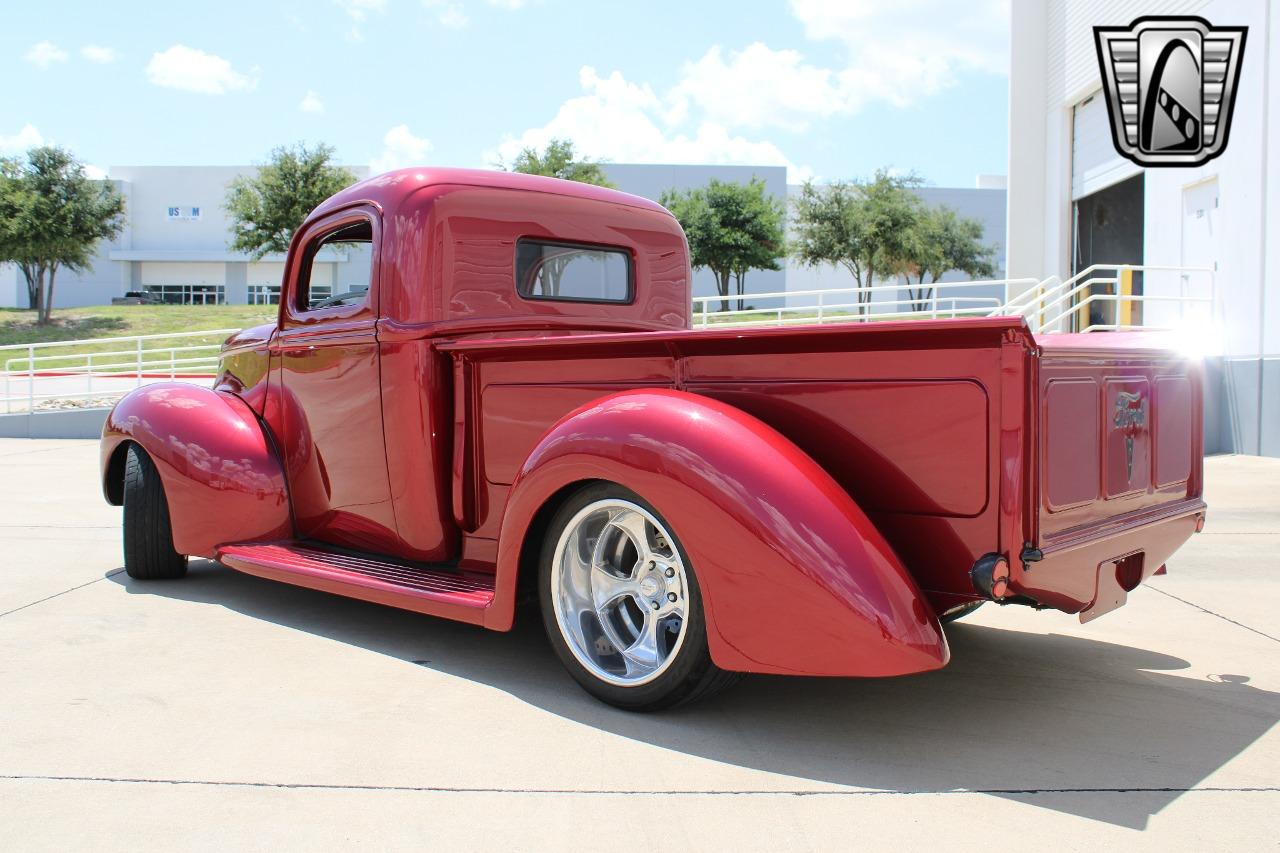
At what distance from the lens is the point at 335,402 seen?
472cm

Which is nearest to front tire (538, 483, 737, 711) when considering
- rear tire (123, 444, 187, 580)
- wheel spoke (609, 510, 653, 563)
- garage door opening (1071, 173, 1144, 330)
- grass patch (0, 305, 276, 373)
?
wheel spoke (609, 510, 653, 563)

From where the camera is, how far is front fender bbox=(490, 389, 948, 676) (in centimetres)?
286

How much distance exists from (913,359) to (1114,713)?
4.81 ft

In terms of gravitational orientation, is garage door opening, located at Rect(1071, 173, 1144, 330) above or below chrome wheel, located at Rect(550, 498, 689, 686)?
above

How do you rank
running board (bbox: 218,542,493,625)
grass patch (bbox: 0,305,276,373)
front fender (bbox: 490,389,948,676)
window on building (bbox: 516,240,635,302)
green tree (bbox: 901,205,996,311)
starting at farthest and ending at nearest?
green tree (bbox: 901,205,996,311)
grass patch (bbox: 0,305,276,373)
window on building (bbox: 516,240,635,302)
running board (bbox: 218,542,493,625)
front fender (bbox: 490,389,948,676)

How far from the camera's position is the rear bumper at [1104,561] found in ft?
9.93

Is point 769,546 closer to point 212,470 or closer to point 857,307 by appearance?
point 212,470

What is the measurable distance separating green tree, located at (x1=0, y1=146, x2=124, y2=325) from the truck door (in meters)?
41.0

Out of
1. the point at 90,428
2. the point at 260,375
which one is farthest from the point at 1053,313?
the point at 260,375

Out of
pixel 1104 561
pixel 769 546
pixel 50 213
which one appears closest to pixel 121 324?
pixel 50 213

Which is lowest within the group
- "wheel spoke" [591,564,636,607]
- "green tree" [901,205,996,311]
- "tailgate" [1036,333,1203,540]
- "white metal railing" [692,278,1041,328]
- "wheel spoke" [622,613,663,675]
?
"wheel spoke" [622,613,663,675]

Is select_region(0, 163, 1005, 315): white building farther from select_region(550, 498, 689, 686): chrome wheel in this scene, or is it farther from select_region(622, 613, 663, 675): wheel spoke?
select_region(622, 613, 663, 675): wheel spoke

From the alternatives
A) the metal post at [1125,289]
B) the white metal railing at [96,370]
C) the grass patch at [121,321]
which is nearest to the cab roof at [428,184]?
the white metal railing at [96,370]

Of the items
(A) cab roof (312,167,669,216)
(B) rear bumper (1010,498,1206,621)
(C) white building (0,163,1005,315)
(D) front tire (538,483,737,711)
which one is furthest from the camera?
(C) white building (0,163,1005,315)
